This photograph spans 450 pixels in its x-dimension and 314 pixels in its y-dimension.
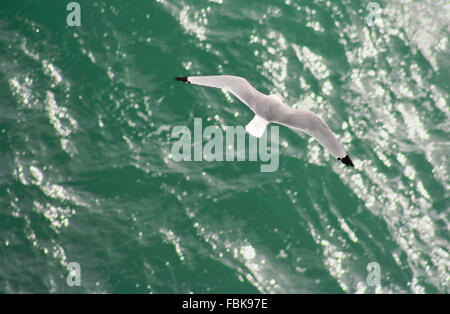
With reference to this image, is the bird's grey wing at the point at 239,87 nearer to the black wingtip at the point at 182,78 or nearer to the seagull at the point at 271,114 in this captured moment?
the seagull at the point at 271,114

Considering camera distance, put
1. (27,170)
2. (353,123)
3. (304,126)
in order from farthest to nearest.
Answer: (353,123), (27,170), (304,126)

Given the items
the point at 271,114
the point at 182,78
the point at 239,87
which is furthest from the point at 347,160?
the point at 182,78

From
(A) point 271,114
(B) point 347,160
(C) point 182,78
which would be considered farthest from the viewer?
(C) point 182,78

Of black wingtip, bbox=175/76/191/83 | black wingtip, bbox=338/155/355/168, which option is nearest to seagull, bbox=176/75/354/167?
black wingtip, bbox=338/155/355/168

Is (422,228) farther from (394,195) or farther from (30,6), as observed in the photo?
(30,6)

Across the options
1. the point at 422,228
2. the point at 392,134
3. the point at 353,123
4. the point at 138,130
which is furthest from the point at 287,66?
the point at 422,228

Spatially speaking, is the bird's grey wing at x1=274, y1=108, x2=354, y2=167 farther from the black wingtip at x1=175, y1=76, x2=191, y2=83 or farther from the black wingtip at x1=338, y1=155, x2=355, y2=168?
the black wingtip at x1=175, y1=76, x2=191, y2=83

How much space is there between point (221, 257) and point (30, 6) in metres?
9.50

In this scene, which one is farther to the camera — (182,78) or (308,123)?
(182,78)

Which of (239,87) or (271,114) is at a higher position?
(239,87)

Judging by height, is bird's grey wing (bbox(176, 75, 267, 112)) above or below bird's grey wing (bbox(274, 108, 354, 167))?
above

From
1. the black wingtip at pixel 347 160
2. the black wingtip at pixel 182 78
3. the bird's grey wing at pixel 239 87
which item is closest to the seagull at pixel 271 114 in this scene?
the bird's grey wing at pixel 239 87

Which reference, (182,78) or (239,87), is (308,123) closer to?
(239,87)
